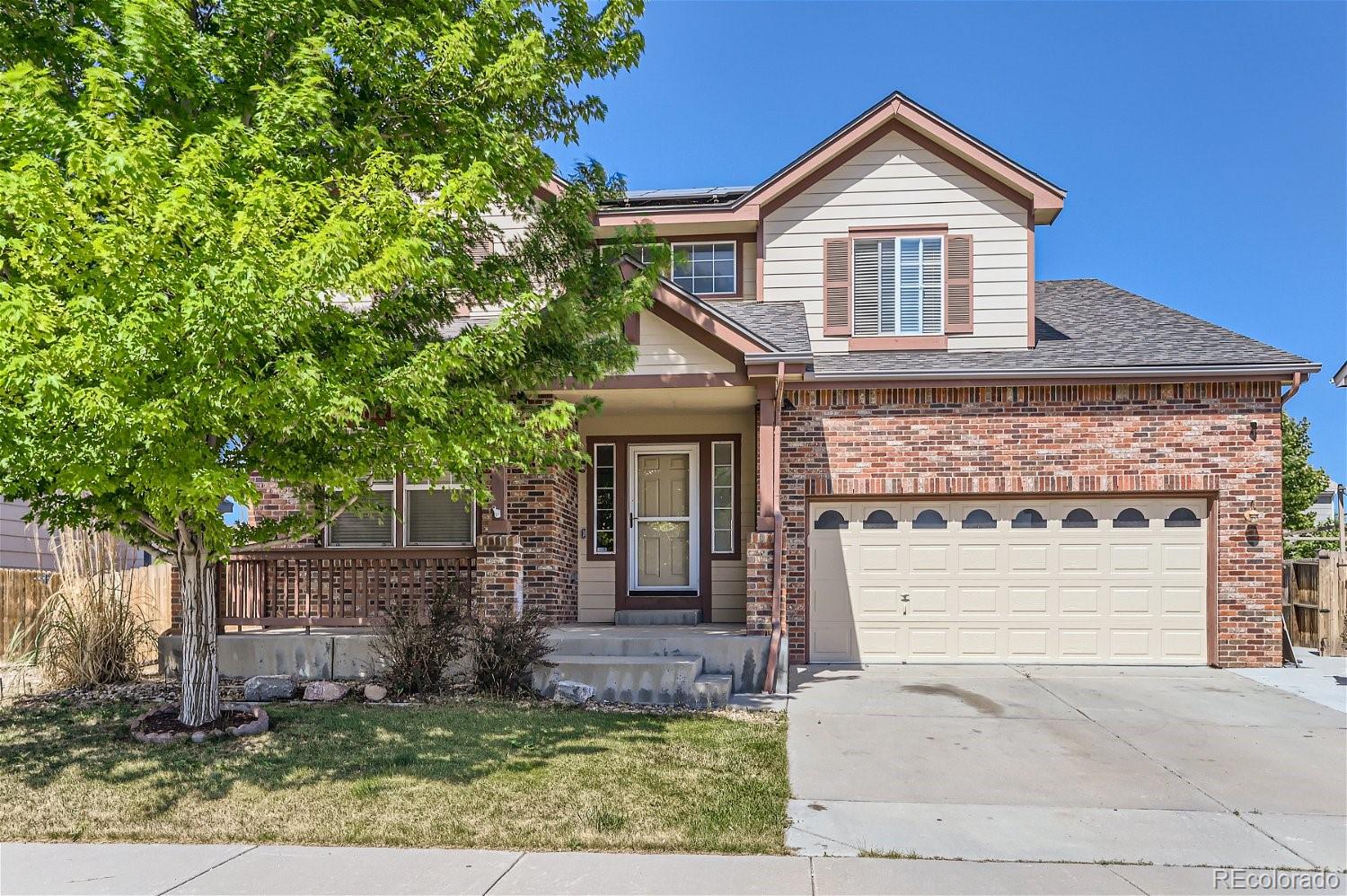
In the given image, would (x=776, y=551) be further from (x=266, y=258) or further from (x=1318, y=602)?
(x=1318, y=602)

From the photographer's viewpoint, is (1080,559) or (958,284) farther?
(958,284)

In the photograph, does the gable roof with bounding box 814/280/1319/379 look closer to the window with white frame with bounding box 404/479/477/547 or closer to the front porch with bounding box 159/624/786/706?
the front porch with bounding box 159/624/786/706

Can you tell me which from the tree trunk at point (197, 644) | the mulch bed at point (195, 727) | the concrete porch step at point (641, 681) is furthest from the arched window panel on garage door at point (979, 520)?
the tree trunk at point (197, 644)

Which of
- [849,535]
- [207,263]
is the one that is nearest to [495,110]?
[207,263]

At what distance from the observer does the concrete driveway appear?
5.52 meters

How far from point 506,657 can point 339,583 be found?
9.61 feet

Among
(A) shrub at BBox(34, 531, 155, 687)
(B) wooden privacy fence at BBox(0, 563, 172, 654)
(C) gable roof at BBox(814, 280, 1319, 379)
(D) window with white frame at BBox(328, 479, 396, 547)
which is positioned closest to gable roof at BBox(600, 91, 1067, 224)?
(C) gable roof at BBox(814, 280, 1319, 379)

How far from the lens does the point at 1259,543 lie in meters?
11.7

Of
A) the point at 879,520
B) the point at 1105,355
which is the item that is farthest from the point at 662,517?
the point at 1105,355

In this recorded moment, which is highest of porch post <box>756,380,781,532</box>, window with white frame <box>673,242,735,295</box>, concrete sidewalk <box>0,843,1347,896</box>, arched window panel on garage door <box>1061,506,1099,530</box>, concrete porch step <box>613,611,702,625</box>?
window with white frame <box>673,242,735,295</box>

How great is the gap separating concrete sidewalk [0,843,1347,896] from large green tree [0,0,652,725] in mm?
2407

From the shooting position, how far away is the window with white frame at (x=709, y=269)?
14.1 m

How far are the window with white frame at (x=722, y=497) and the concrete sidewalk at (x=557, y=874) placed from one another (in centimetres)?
794

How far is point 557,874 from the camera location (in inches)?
193
